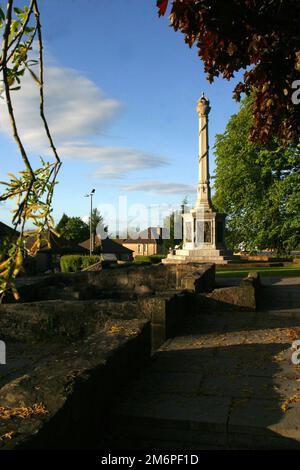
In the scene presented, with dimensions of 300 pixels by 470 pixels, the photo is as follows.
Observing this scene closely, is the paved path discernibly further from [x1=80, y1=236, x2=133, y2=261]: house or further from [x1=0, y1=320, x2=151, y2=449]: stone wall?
[x1=80, y1=236, x2=133, y2=261]: house

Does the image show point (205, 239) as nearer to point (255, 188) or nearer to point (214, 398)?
point (255, 188)

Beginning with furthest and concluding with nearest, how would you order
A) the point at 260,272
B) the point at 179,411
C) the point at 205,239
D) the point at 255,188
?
the point at 205,239 < the point at 255,188 < the point at 260,272 < the point at 179,411

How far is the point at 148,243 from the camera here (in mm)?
107188

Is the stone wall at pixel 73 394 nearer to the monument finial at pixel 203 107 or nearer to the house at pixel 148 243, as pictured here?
the monument finial at pixel 203 107

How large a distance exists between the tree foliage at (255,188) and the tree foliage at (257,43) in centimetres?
1892

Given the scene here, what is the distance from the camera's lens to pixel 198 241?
3108cm

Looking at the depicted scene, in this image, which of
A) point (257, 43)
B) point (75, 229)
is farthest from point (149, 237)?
point (257, 43)

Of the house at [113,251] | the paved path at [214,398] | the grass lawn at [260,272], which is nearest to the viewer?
the paved path at [214,398]

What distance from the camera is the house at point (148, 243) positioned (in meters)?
106

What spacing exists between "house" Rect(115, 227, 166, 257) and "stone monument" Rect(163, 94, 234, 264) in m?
71.1

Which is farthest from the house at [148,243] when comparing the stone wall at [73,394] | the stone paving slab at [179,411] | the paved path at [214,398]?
the stone paving slab at [179,411]

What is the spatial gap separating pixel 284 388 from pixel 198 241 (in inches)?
1050

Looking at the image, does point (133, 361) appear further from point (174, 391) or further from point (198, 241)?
point (198, 241)

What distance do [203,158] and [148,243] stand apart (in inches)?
3018
